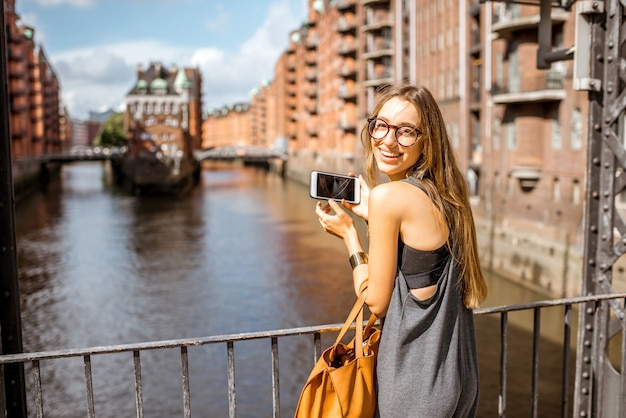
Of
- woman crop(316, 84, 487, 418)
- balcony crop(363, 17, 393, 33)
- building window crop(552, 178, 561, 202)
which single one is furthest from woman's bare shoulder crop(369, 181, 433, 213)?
balcony crop(363, 17, 393, 33)

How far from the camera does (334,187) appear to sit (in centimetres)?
285

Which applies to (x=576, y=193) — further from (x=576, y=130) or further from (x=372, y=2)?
(x=372, y=2)

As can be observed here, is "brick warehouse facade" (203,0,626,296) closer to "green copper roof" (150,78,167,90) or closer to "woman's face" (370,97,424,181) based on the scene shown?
"woman's face" (370,97,424,181)

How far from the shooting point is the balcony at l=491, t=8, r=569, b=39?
2245 cm

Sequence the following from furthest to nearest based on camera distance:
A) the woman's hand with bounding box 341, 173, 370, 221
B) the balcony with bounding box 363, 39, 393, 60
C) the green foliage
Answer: the green foliage → the balcony with bounding box 363, 39, 393, 60 → the woman's hand with bounding box 341, 173, 370, 221

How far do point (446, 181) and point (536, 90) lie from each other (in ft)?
73.1

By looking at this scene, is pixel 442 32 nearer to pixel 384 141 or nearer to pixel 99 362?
pixel 99 362

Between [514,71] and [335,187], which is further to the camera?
[514,71]

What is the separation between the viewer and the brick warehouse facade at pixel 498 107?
2222cm

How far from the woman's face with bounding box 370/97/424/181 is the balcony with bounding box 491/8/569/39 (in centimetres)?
2160

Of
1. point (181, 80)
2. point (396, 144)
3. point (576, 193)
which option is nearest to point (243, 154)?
point (181, 80)

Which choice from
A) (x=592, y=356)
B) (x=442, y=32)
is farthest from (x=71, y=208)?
(x=592, y=356)

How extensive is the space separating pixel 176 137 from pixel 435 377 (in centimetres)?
7555

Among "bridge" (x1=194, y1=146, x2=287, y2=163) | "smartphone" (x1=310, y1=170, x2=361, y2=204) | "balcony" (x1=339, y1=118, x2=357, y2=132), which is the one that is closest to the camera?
"smartphone" (x1=310, y1=170, x2=361, y2=204)
